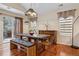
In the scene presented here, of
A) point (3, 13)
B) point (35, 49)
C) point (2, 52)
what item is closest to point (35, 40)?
point (35, 49)

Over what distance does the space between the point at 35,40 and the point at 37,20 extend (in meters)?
0.46

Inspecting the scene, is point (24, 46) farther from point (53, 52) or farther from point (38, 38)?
point (53, 52)

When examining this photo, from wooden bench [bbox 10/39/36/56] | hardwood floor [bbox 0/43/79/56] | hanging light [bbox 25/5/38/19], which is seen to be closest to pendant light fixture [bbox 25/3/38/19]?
hanging light [bbox 25/5/38/19]

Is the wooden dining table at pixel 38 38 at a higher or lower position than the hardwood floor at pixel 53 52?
higher

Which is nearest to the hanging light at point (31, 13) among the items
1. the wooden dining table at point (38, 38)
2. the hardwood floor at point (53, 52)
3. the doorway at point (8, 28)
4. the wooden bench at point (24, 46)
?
the doorway at point (8, 28)

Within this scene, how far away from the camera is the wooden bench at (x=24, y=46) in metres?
1.64

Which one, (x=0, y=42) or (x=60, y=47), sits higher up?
(x=0, y=42)

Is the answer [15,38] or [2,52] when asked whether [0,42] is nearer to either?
[2,52]

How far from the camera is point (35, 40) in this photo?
1.92m

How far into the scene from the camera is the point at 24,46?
5.61 feet

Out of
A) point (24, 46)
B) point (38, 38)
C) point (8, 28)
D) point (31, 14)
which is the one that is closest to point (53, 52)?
point (38, 38)

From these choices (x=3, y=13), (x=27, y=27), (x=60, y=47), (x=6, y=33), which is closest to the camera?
(x=3, y=13)

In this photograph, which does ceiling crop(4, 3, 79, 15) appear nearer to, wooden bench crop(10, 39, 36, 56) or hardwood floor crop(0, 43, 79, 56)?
wooden bench crop(10, 39, 36, 56)

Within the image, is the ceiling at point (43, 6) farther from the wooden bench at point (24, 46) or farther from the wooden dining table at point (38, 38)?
the wooden bench at point (24, 46)
